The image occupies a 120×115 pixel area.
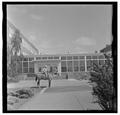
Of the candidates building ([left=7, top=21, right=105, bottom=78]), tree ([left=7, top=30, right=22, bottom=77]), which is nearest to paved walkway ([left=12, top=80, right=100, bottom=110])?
building ([left=7, top=21, right=105, bottom=78])

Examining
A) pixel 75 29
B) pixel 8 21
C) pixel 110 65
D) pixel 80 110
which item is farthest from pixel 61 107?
pixel 8 21

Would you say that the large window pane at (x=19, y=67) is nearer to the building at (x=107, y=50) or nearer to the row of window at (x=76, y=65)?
the row of window at (x=76, y=65)

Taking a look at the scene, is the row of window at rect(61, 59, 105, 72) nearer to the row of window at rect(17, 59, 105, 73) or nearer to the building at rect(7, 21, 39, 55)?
the row of window at rect(17, 59, 105, 73)

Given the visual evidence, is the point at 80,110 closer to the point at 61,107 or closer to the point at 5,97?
Answer: the point at 61,107

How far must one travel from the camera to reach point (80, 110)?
3.01m

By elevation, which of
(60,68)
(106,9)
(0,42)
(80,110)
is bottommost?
(80,110)

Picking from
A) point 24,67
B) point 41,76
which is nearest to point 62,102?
point 41,76

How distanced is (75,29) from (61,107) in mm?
1167

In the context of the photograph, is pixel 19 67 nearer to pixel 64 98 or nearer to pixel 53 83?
pixel 53 83

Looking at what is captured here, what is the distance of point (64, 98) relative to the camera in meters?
3.28

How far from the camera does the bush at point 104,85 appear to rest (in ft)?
10.1

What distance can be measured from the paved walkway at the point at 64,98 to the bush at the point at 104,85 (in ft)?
0.41

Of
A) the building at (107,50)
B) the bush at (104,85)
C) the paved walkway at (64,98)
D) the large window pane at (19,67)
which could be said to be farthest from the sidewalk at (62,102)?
the building at (107,50)

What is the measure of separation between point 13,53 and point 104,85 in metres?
1.41
